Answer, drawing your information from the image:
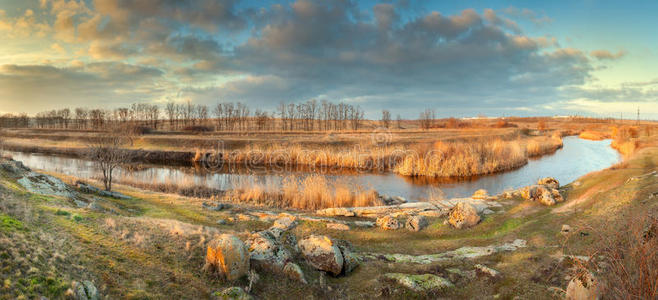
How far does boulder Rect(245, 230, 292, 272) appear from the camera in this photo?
6406mm

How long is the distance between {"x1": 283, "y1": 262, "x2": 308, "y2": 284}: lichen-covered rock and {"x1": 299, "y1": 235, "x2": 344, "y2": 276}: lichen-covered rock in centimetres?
56

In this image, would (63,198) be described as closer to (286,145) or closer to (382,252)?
(382,252)

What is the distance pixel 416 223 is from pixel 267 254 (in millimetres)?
6302

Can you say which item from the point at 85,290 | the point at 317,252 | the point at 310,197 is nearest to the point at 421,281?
the point at 317,252

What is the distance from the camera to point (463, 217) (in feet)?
37.0

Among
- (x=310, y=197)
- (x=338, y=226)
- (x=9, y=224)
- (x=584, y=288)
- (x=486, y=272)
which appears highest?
(x=9, y=224)

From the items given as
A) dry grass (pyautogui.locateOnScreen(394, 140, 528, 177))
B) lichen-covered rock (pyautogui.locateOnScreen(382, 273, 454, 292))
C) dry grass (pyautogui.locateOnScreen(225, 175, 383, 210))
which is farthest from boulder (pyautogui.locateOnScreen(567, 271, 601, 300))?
dry grass (pyautogui.locateOnScreen(394, 140, 528, 177))

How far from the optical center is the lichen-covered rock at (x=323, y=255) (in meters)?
6.82

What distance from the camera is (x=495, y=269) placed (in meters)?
6.91

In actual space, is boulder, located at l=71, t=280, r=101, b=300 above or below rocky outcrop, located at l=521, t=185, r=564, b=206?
above

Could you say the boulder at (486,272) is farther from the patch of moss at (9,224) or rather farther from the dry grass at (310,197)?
the dry grass at (310,197)

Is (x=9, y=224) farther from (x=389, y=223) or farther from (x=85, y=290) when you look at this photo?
(x=389, y=223)

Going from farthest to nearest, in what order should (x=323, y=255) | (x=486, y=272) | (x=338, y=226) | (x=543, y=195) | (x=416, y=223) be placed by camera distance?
(x=543, y=195) < (x=416, y=223) < (x=338, y=226) < (x=323, y=255) < (x=486, y=272)

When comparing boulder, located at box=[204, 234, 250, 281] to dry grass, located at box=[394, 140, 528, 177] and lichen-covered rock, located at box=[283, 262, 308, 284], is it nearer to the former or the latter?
lichen-covered rock, located at box=[283, 262, 308, 284]
